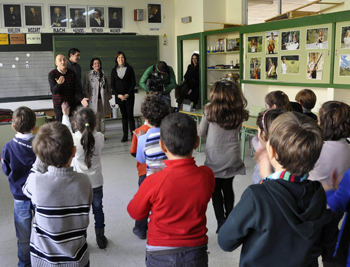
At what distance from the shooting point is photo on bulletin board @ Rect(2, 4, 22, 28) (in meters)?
6.79

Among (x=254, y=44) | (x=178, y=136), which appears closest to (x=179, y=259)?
(x=178, y=136)

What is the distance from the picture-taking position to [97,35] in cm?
755

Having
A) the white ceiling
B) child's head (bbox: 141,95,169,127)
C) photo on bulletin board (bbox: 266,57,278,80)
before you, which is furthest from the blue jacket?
the white ceiling

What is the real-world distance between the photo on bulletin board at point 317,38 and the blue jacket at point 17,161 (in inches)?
169

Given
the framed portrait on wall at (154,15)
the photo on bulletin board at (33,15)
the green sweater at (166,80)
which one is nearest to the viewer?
the green sweater at (166,80)

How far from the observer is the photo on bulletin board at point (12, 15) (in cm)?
679

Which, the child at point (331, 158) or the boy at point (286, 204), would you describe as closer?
the boy at point (286, 204)

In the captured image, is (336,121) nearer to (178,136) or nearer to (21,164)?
(178,136)

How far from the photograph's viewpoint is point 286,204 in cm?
113

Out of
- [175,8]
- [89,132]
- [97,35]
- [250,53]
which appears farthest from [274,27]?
[89,132]

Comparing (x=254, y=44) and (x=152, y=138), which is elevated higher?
(x=254, y=44)

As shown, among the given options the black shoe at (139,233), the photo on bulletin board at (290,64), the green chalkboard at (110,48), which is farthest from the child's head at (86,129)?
the green chalkboard at (110,48)

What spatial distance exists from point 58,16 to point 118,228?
5.56 metres

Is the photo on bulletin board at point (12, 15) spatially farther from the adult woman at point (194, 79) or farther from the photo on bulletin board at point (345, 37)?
the photo on bulletin board at point (345, 37)
